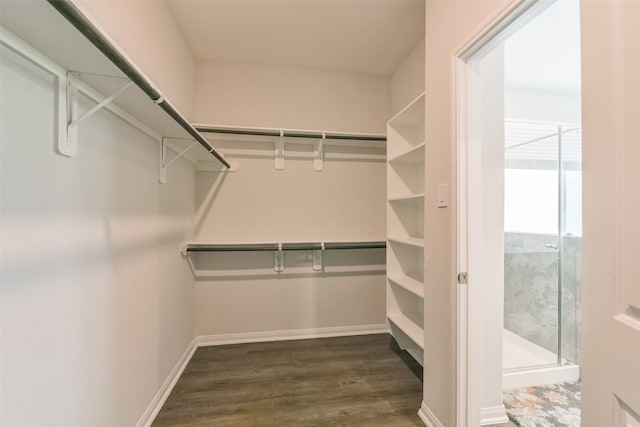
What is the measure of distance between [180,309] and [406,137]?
89.3 inches

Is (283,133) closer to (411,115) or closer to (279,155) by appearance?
(279,155)

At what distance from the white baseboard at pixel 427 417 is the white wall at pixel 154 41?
2.33 meters

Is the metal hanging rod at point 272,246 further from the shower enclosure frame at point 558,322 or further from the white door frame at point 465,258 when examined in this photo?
the shower enclosure frame at point 558,322

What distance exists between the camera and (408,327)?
6.32 ft

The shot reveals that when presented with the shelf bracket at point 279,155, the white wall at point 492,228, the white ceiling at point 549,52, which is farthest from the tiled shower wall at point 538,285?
the shelf bracket at point 279,155

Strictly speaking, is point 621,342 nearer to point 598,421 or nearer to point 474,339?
point 598,421

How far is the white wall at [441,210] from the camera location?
1.31 m

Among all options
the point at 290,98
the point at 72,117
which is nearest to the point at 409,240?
the point at 290,98

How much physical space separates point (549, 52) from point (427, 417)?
2.74 meters

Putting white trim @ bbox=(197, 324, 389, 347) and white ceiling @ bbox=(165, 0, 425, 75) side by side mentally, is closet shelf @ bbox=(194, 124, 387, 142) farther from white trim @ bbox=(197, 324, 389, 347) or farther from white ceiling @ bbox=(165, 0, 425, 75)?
white trim @ bbox=(197, 324, 389, 347)

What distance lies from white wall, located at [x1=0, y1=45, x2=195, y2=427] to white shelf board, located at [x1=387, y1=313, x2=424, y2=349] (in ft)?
5.33

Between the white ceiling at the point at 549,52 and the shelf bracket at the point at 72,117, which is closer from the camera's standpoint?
the shelf bracket at the point at 72,117

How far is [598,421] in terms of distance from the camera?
0.64 m

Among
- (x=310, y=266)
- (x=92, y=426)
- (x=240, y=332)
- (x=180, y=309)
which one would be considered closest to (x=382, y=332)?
(x=310, y=266)
